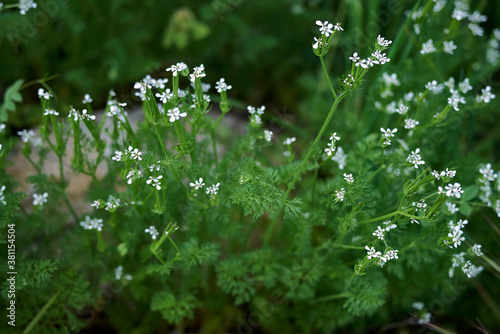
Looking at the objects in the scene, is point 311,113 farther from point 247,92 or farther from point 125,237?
point 125,237

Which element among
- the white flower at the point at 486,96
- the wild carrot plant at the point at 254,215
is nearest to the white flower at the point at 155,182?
the wild carrot plant at the point at 254,215

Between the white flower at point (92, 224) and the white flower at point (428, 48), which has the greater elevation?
Result: the white flower at point (428, 48)

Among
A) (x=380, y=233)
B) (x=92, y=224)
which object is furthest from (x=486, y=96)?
(x=92, y=224)

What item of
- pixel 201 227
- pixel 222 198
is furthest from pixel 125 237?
pixel 222 198

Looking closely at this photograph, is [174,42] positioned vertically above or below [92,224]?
above

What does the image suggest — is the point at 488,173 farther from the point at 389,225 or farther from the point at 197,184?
the point at 197,184

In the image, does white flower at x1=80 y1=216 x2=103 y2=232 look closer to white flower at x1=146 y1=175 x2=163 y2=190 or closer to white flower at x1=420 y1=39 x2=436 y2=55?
white flower at x1=146 y1=175 x2=163 y2=190

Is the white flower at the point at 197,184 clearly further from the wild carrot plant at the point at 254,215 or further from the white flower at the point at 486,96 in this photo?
the white flower at the point at 486,96

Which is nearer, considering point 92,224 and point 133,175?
point 133,175

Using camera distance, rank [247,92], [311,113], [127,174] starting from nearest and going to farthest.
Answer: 1. [127,174]
2. [311,113]
3. [247,92]

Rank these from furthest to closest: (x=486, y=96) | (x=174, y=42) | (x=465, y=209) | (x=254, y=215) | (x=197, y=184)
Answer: (x=174, y=42)
(x=486, y=96)
(x=465, y=209)
(x=197, y=184)
(x=254, y=215)

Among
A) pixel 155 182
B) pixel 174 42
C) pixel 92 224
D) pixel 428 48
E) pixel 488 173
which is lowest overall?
pixel 92 224
